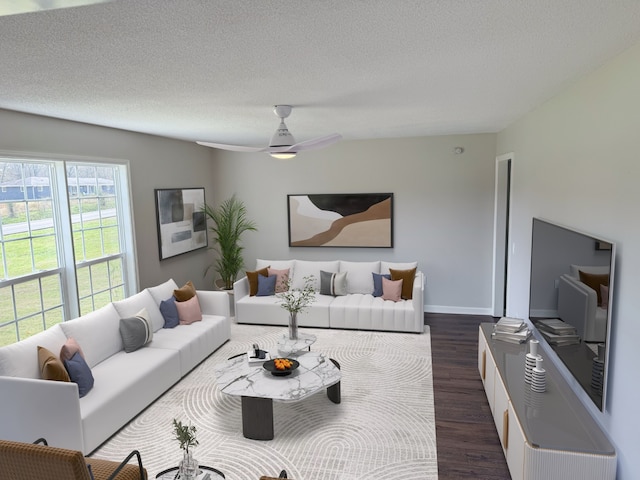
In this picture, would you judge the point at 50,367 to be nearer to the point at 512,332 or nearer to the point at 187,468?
the point at 187,468

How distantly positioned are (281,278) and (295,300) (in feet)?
2.42

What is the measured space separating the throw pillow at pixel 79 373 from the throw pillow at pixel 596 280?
12.1 feet

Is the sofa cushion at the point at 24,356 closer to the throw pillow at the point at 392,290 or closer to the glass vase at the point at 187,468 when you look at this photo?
the glass vase at the point at 187,468

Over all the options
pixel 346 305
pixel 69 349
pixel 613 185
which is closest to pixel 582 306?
pixel 613 185

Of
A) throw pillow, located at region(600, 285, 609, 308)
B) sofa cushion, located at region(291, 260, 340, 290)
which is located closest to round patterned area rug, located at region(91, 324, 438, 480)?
throw pillow, located at region(600, 285, 609, 308)

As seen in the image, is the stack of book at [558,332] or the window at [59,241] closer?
the stack of book at [558,332]

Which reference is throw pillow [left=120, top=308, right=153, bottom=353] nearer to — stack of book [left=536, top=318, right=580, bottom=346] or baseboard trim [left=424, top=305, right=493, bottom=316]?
stack of book [left=536, top=318, right=580, bottom=346]

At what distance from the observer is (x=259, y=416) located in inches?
135

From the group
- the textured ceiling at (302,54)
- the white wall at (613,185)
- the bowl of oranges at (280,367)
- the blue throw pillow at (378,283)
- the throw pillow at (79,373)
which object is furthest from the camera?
the blue throw pillow at (378,283)

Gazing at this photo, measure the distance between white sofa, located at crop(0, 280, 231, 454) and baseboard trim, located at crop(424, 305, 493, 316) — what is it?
3.22m

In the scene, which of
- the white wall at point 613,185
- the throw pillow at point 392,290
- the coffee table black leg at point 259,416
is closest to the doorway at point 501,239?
the throw pillow at point 392,290

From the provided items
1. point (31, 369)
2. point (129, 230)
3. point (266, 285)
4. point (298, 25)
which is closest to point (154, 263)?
point (129, 230)

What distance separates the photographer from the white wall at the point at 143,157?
155 inches

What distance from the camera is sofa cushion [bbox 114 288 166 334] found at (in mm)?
4458
